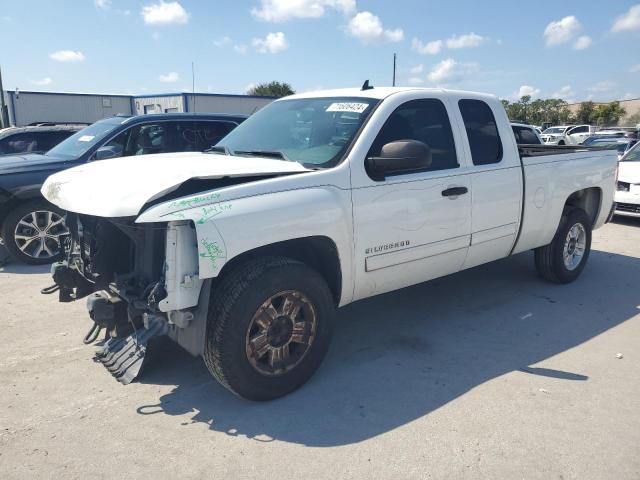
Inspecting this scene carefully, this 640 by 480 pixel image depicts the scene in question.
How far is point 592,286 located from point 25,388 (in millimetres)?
5655

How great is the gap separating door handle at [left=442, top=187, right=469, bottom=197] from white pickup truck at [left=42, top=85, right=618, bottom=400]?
0.04 ft

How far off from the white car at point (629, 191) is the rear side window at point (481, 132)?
19.2 feet

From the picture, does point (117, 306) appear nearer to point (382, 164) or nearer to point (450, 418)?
point (382, 164)

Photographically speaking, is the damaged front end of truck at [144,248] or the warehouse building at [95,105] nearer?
the damaged front end of truck at [144,248]

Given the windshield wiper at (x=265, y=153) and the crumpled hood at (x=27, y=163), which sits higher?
the windshield wiper at (x=265, y=153)

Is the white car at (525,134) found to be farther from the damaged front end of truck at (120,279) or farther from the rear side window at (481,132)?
the damaged front end of truck at (120,279)

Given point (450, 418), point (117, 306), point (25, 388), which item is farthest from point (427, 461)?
point (25, 388)

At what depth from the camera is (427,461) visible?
2820mm

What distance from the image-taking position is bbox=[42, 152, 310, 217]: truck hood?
9.62 feet

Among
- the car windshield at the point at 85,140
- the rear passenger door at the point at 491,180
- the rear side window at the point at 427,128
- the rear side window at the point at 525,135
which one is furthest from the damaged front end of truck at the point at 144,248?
the rear side window at the point at 525,135

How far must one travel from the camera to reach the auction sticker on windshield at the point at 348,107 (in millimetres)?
3928

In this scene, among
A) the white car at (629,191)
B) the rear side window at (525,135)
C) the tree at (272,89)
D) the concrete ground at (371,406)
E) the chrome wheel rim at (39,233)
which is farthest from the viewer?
the tree at (272,89)

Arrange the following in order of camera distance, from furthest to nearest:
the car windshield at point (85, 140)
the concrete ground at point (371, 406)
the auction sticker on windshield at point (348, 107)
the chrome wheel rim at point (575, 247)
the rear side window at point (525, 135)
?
the rear side window at point (525, 135) < the car windshield at point (85, 140) < the chrome wheel rim at point (575, 247) < the auction sticker on windshield at point (348, 107) < the concrete ground at point (371, 406)

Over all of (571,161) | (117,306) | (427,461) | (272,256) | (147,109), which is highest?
(147,109)
